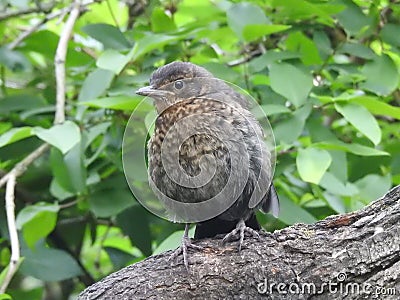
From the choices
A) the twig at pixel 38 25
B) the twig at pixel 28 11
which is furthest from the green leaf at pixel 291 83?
the twig at pixel 28 11

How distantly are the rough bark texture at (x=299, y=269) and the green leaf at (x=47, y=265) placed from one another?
111 cm

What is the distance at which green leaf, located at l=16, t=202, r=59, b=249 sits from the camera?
3242 mm

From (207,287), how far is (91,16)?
2.24 metres

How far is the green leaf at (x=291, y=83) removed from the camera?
123 inches

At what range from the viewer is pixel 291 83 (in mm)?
3174

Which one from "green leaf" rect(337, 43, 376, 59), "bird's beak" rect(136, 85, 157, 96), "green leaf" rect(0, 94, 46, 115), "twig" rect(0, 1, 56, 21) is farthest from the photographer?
"twig" rect(0, 1, 56, 21)

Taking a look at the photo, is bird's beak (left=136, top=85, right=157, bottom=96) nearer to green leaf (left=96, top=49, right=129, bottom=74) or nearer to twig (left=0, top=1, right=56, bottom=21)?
green leaf (left=96, top=49, right=129, bottom=74)

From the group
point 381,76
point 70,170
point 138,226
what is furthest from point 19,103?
point 381,76

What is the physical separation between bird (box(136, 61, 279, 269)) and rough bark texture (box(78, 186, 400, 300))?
22cm

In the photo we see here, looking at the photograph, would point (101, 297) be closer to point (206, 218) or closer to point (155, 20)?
point (206, 218)

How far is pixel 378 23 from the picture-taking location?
360 cm

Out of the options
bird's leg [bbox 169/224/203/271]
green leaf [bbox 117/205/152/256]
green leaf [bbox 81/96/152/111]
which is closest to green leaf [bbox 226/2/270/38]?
green leaf [bbox 81/96/152/111]

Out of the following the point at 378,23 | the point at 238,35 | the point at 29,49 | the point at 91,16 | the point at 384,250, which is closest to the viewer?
the point at 384,250

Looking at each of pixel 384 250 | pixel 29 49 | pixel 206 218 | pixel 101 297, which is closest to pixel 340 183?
pixel 206 218
